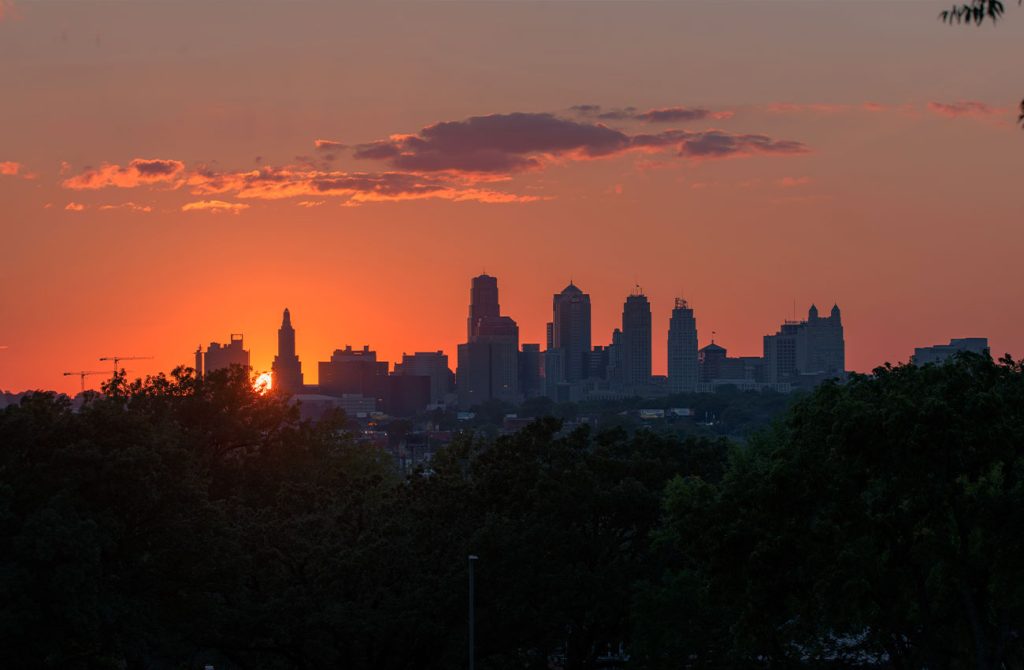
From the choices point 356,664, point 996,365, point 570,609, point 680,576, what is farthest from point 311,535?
point 996,365

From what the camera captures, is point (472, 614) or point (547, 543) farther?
point (547, 543)

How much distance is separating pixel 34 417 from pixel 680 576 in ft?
71.3

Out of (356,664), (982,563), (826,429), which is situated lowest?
(356,664)

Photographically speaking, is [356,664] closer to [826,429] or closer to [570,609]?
[570,609]

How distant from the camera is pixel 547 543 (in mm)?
55375

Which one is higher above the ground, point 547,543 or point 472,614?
point 547,543

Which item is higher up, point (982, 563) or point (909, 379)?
point (909, 379)

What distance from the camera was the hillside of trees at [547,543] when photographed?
37844mm

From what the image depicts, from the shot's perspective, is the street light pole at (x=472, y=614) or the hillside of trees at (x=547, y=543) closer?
the hillside of trees at (x=547, y=543)

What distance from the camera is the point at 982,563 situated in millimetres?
36750

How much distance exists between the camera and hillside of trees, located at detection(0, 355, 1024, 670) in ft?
124

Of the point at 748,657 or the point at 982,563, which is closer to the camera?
the point at 982,563

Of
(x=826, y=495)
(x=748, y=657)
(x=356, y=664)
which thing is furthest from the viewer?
(x=356, y=664)

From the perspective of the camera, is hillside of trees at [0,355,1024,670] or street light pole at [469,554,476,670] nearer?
hillside of trees at [0,355,1024,670]
